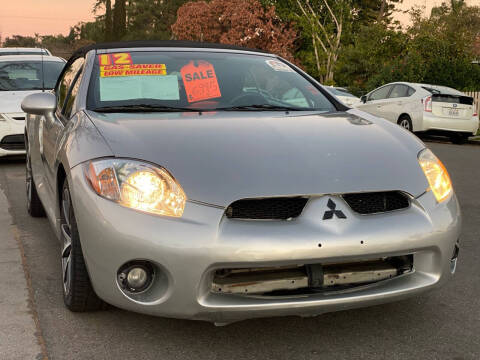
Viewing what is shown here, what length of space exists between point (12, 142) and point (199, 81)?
5898 mm

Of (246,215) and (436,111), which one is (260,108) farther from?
(436,111)

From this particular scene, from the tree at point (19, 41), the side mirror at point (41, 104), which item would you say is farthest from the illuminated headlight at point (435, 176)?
the tree at point (19, 41)

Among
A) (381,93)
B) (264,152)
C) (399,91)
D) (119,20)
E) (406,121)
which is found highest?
(119,20)

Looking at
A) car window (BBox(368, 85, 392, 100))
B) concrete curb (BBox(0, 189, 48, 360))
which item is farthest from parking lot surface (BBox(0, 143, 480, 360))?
car window (BBox(368, 85, 392, 100))

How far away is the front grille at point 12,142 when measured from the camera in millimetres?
9375

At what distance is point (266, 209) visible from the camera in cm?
297

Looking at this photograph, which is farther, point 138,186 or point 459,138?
point 459,138

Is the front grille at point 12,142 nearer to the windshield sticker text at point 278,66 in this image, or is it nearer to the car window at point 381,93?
the windshield sticker text at point 278,66

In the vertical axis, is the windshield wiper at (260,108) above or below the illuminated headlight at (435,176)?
above

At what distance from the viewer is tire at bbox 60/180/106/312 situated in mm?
3354

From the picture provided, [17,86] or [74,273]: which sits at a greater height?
[17,86]

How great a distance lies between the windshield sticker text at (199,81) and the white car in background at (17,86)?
219 inches

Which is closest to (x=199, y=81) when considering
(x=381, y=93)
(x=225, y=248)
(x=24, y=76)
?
(x=225, y=248)

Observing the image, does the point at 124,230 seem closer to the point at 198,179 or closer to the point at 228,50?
the point at 198,179
